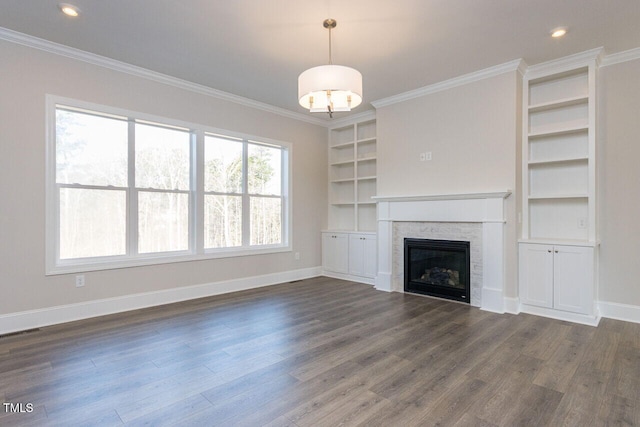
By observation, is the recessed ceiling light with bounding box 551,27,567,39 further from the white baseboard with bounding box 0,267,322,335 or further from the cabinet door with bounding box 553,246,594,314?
the white baseboard with bounding box 0,267,322,335

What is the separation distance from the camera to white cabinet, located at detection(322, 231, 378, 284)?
5.52m

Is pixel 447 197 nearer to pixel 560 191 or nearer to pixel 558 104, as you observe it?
pixel 560 191

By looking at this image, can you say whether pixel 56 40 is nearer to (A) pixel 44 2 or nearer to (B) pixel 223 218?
(A) pixel 44 2

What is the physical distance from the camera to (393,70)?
4109 millimetres

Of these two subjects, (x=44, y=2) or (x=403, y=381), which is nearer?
(x=403, y=381)

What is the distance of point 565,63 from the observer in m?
3.79

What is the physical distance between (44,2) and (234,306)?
138 inches

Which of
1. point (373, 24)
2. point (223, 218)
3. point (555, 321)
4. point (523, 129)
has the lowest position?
point (555, 321)

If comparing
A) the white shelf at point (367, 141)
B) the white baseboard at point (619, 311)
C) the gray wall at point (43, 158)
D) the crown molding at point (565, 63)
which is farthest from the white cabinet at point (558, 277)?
the gray wall at point (43, 158)

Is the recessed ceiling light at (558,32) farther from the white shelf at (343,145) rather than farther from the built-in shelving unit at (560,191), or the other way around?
the white shelf at (343,145)

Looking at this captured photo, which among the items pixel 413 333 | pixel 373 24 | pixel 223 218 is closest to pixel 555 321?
pixel 413 333

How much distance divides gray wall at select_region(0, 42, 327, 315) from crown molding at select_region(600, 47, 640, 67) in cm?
474

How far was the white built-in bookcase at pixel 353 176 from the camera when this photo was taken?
19.6 feet

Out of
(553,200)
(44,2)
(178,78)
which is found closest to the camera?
(44,2)
